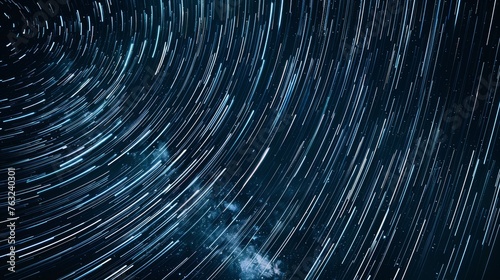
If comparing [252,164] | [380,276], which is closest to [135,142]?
[252,164]

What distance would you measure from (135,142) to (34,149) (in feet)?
3.73

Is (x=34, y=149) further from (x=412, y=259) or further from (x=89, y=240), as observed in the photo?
(x=412, y=259)

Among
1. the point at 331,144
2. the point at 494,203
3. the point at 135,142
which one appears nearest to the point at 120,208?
the point at 135,142

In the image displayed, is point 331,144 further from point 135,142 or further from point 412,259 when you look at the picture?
point 135,142

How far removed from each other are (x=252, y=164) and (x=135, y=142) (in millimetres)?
1606

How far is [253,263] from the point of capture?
4.71m

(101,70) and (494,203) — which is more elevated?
(494,203)

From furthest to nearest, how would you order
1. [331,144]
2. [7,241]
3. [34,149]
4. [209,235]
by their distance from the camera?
[209,235], [331,144], [34,149], [7,241]

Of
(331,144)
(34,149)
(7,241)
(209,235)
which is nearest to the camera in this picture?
(7,241)

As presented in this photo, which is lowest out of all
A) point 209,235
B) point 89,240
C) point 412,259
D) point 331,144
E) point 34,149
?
point 89,240

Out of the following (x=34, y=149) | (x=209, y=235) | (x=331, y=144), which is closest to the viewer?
(x=34, y=149)

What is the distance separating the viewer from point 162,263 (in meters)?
4.53

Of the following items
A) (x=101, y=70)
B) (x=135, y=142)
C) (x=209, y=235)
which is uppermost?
(x=101, y=70)

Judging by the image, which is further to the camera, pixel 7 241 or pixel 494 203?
pixel 494 203
